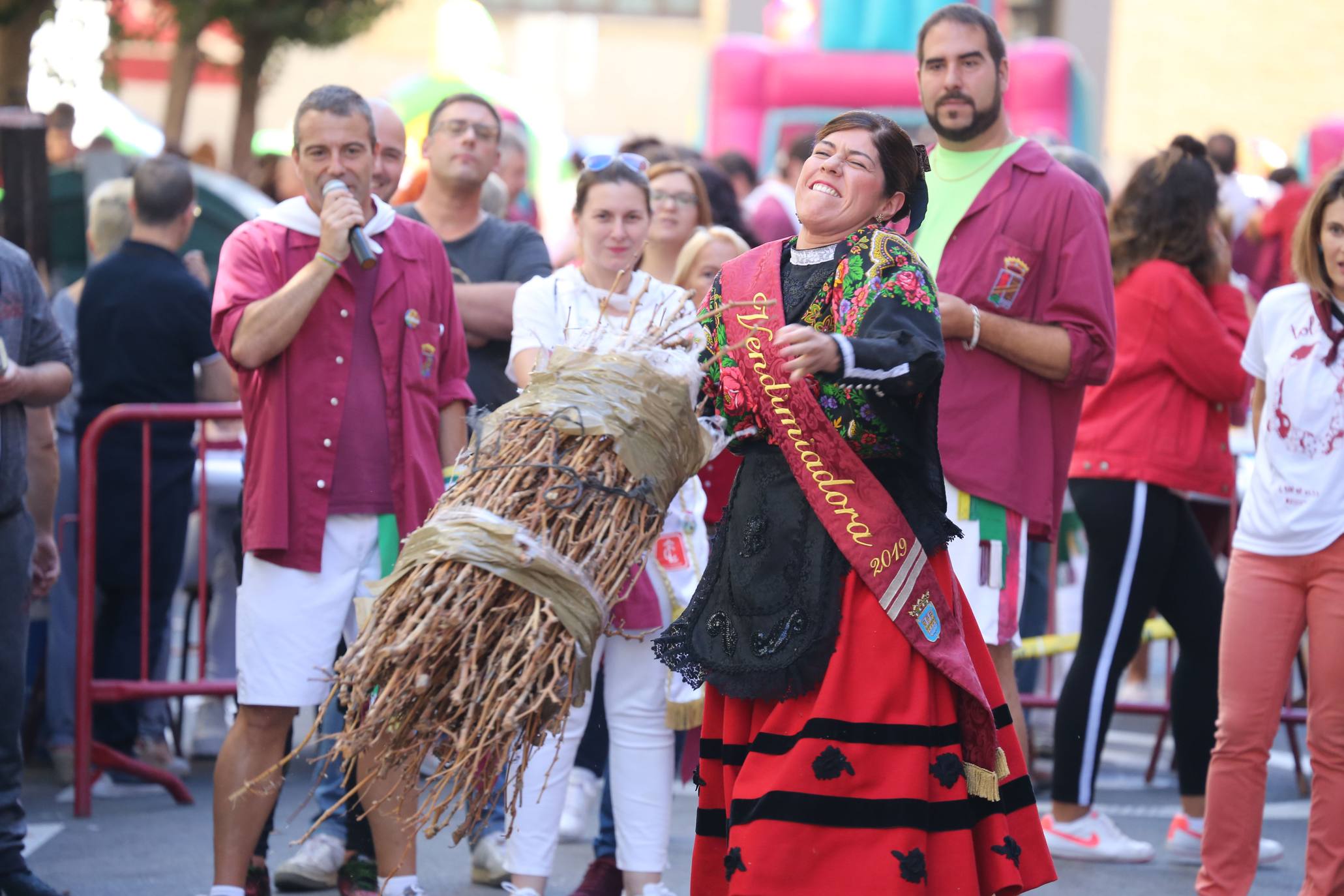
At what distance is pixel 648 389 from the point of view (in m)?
4.21

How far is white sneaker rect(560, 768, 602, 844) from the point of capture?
6246 millimetres

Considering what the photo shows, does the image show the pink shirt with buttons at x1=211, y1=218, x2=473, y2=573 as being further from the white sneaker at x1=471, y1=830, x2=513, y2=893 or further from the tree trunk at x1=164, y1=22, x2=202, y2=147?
the tree trunk at x1=164, y1=22, x2=202, y2=147

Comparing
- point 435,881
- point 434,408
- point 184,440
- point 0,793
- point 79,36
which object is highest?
point 79,36

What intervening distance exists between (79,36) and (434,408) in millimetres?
10774

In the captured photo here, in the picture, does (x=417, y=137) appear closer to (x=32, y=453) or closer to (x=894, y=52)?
(x=894, y=52)

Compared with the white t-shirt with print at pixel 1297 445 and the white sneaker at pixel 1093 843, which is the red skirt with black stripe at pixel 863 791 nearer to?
the white t-shirt with print at pixel 1297 445

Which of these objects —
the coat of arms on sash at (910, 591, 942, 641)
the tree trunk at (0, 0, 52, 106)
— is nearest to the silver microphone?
the coat of arms on sash at (910, 591, 942, 641)

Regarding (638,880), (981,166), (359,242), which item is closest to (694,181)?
(981,166)

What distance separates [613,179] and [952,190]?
1.00 m

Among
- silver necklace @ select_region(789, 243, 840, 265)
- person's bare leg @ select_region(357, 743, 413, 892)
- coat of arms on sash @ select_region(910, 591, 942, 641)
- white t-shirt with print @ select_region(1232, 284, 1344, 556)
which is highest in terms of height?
silver necklace @ select_region(789, 243, 840, 265)

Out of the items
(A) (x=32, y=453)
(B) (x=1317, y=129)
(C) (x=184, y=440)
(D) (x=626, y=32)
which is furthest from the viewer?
(D) (x=626, y=32)

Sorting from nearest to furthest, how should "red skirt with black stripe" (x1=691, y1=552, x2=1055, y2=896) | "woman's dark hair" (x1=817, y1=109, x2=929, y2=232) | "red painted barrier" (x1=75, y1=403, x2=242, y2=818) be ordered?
"red skirt with black stripe" (x1=691, y1=552, x2=1055, y2=896), "woman's dark hair" (x1=817, y1=109, x2=929, y2=232), "red painted barrier" (x1=75, y1=403, x2=242, y2=818)

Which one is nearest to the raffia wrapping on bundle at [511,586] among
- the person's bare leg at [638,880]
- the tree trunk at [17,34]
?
the person's bare leg at [638,880]

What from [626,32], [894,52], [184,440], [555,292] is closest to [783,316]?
[555,292]
